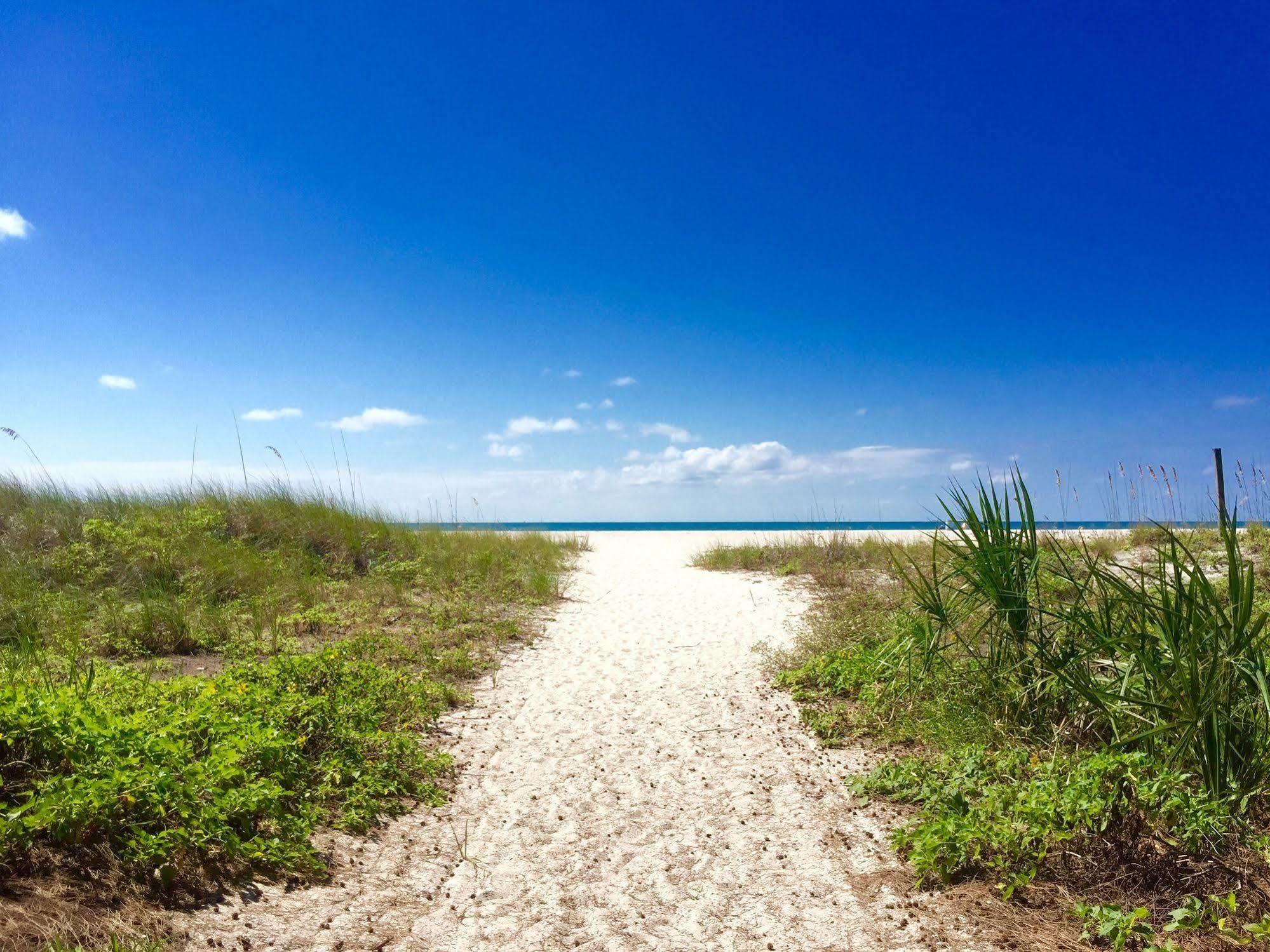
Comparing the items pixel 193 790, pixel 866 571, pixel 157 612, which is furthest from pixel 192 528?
pixel 866 571

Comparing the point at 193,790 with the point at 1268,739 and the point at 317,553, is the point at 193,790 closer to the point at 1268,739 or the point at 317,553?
the point at 1268,739

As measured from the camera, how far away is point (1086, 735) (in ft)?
16.5

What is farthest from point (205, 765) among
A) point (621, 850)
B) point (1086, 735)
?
point (1086, 735)

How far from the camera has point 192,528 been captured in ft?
38.5

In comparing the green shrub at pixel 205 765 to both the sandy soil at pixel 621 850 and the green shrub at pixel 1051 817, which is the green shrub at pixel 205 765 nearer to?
the sandy soil at pixel 621 850

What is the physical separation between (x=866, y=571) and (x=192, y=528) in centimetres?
1245

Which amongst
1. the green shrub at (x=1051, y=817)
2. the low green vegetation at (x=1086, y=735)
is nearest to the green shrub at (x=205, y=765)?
the green shrub at (x=1051, y=817)

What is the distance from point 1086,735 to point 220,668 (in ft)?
25.9

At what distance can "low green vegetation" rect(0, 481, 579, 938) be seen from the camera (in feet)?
11.5

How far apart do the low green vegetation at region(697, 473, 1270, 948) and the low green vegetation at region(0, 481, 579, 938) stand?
11.4 ft

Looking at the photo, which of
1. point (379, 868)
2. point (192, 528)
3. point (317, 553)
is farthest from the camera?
point (317, 553)

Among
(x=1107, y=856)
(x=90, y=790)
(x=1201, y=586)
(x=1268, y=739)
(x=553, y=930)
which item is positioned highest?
(x=1201, y=586)

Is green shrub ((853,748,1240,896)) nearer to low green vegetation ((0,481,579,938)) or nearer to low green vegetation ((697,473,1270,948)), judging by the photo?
low green vegetation ((697,473,1270,948))

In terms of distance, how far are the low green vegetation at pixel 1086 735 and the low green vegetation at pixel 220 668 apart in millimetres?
3477
